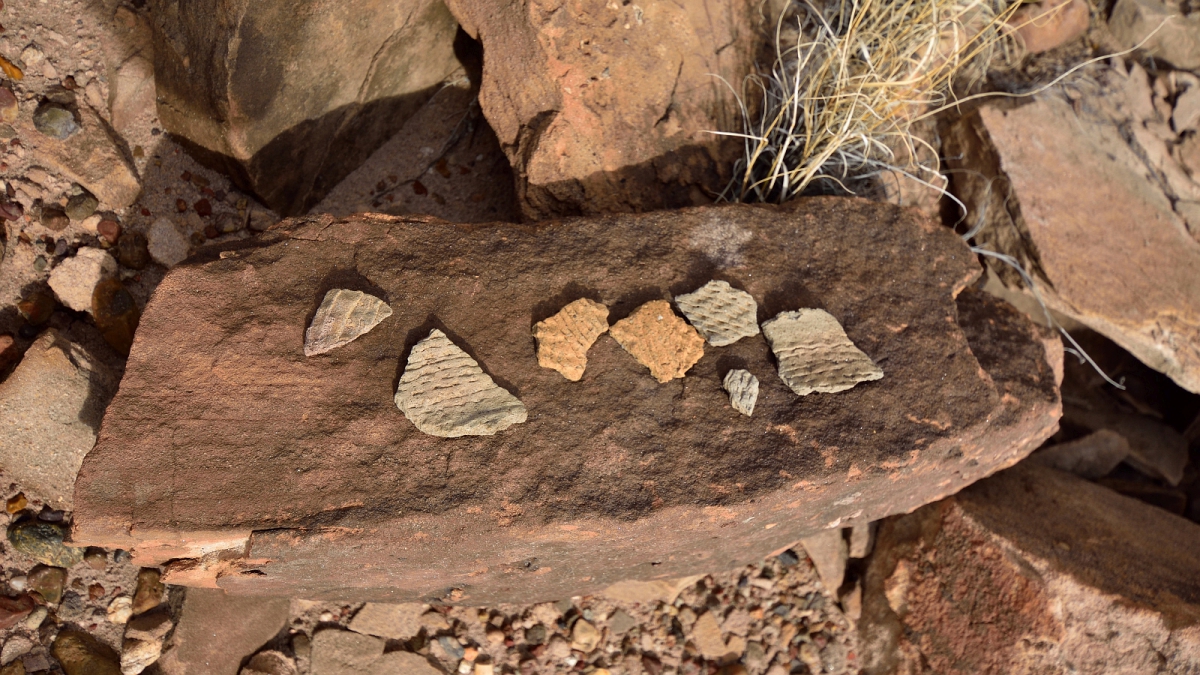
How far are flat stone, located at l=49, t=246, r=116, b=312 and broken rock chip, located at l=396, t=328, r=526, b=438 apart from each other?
1.02 meters

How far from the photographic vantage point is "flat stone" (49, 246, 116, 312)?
2.17 meters

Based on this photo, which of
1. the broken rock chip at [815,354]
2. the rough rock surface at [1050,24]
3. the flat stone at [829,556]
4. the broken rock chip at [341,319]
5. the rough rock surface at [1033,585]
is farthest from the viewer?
the rough rock surface at [1050,24]

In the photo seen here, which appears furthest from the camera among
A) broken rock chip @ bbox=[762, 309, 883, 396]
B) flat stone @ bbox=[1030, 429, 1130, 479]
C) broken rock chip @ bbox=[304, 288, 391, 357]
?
flat stone @ bbox=[1030, 429, 1130, 479]

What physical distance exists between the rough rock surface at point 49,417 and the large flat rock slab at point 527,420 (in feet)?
1.37

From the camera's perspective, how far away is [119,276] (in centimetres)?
224

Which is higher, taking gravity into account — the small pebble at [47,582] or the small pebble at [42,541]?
the small pebble at [42,541]

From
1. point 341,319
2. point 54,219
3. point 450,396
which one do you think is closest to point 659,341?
point 450,396

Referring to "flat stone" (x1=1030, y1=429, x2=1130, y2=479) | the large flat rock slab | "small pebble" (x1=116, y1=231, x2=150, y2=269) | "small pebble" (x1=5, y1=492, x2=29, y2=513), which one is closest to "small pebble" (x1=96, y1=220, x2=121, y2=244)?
"small pebble" (x1=116, y1=231, x2=150, y2=269)

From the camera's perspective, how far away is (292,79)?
84.2 inches

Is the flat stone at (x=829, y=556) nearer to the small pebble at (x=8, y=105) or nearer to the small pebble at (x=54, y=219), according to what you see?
the small pebble at (x=54, y=219)

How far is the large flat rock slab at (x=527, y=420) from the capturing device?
65.3 inches

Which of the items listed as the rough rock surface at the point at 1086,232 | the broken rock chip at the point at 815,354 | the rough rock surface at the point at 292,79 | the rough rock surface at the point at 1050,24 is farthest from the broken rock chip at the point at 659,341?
the rough rock surface at the point at 1050,24

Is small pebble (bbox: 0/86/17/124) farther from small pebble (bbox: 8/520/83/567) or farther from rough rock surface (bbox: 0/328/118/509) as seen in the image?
small pebble (bbox: 8/520/83/567)

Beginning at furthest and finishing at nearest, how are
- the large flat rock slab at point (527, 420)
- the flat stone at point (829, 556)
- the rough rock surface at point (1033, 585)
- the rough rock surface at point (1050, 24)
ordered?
the rough rock surface at point (1050, 24) → the flat stone at point (829, 556) → the rough rock surface at point (1033, 585) → the large flat rock slab at point (527, 420)
